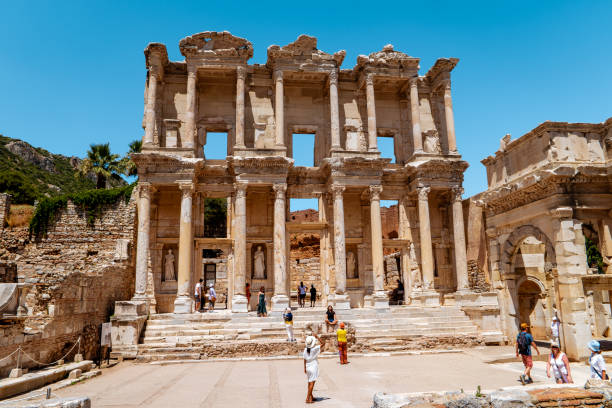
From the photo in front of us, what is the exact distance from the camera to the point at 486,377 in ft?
35.4

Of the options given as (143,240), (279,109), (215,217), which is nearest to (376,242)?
(279,109)

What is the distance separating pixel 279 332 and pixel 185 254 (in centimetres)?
590

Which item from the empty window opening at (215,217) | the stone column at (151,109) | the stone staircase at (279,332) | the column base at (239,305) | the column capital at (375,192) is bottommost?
the stone staircase at (279,332)

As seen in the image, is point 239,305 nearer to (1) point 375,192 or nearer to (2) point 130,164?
(1) point 375,192

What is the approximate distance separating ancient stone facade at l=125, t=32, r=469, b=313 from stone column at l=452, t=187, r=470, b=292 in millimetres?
67

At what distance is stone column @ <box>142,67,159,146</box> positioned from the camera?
21.2 m

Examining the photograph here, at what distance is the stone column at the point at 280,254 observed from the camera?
19.2 m

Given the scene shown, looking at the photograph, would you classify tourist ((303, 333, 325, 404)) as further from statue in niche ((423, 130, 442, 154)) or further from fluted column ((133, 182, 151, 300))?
statue in niche ((423, 130, 442, 154))

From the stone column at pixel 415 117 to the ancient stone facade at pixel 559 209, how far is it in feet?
22.0

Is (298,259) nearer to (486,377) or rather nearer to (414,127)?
(414,127)

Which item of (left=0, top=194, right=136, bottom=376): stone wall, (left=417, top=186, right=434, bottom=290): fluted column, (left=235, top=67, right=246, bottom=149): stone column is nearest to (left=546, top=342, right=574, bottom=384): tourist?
(left=0, top=194, right=136, bottom=376): stone wall

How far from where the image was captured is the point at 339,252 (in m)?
20.5

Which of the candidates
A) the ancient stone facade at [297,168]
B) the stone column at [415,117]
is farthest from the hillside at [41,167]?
the stone column at [415,117]

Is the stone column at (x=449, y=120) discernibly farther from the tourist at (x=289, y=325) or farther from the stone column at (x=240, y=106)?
the tourist at (x=289, y=325)
